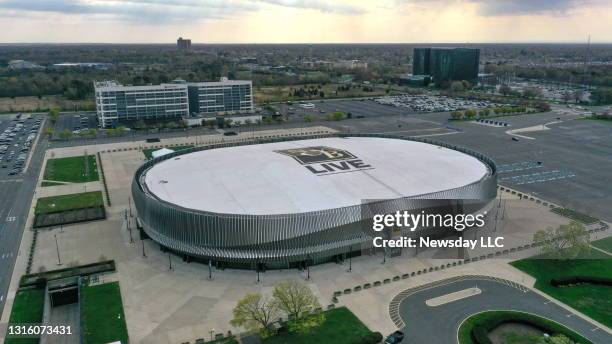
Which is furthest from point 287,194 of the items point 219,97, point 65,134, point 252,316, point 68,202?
point 219,97

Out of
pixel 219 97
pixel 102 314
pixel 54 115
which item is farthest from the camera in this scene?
pixel 219 97

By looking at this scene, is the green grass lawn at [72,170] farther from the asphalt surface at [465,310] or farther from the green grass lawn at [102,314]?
the asphalt surface at [465,310]

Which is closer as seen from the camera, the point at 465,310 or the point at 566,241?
the point at 465,310

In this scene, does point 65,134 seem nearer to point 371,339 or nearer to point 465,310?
point 371,339

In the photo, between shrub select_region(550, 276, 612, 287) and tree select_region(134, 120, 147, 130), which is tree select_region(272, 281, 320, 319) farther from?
tree select_region(134, 120, 147, 130)

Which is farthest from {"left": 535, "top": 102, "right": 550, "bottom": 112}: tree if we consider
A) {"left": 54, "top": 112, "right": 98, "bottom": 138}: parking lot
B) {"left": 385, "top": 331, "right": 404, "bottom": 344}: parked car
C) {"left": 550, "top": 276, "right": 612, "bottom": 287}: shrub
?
{"left": 54, "top": 112, "right": 98, "bottom": 138}: parking lot

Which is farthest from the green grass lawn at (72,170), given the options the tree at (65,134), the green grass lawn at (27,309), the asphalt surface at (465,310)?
the asphalt surface at (465,310)

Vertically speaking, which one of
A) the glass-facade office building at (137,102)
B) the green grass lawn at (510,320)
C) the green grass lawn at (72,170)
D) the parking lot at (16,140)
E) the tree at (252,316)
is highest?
the glass-facade office building at (137,102)
